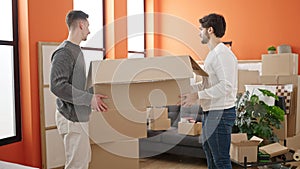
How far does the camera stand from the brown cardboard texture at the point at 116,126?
2.15 metres

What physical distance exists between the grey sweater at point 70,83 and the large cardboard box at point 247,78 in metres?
2.68

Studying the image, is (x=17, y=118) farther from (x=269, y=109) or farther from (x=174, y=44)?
(x=174, y=44)

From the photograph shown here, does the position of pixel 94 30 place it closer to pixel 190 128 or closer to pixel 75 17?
pixel 190 128

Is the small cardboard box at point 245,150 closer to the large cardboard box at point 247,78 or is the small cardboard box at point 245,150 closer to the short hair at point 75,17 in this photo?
the large cardboard box at point 247,78

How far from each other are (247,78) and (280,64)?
1.47ft

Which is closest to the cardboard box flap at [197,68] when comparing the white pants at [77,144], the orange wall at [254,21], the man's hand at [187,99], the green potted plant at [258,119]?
the man's hand at [187,99]

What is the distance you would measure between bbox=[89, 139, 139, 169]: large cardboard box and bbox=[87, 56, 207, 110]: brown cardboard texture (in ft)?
3.55

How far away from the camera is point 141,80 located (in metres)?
1.75

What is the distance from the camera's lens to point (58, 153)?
354 cm

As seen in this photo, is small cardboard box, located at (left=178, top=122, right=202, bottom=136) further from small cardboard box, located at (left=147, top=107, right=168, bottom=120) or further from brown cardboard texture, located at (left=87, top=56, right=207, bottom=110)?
brown cardboard texture, located at (left=87, top=56, right=207, bottom=110)

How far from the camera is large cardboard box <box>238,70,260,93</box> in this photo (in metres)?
4.34

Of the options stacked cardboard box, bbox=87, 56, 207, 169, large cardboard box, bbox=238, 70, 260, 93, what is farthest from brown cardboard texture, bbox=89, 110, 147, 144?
large cardboard box, bbox=238, 70, 260, 93

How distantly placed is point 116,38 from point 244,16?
6.46 ft

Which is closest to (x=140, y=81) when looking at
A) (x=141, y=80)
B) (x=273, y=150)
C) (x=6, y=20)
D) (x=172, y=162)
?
(x=141, y=80)
